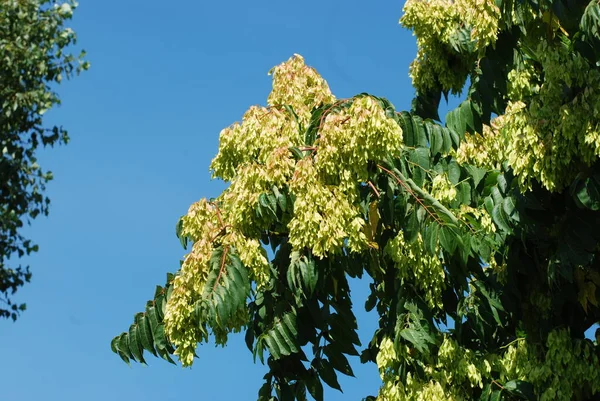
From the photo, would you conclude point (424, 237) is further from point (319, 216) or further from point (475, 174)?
point (475, 174)

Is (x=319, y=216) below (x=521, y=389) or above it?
above

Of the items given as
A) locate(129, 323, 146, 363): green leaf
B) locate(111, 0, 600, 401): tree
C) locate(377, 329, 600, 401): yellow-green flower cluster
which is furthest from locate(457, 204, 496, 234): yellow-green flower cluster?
locate(129, 323, 146, 363): green leaf

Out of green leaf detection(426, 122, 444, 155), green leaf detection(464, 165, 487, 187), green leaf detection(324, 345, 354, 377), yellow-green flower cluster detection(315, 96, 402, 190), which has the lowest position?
green leaf detection(324, 345, 354, 377)

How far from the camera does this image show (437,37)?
299 inches

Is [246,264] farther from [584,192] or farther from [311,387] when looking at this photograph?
[584,192]

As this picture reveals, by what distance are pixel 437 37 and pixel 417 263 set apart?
2.44 meters

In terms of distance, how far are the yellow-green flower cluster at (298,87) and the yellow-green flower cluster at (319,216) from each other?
1715 mm

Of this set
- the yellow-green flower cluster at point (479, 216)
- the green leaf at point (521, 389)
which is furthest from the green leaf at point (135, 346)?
the green leaf at point (521, 389)

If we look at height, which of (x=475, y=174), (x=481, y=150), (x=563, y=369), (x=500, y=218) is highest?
(x=481, y=150)

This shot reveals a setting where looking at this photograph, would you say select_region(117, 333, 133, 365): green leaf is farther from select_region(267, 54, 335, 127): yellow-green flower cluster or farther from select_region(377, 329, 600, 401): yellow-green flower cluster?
select_region(267, 54, 335, 127): yellow-green flower cluster

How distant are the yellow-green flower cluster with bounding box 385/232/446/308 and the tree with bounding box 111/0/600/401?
0.01 metres

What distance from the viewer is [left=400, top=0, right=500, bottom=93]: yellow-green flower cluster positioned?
24.6ft

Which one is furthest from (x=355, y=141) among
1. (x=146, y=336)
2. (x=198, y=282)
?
(x=146, y=336)

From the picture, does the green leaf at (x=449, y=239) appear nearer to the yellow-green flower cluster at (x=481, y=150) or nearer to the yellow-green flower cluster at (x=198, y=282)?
the yellow-green flower cluster at (x=198, y=282)
